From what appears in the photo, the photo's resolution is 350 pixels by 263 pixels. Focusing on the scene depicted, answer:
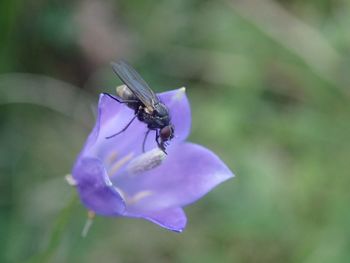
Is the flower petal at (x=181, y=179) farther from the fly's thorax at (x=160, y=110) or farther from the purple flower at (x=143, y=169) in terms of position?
the fly's thorax at (x=160, y=110)

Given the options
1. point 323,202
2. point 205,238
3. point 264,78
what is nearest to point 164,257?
point 205,238

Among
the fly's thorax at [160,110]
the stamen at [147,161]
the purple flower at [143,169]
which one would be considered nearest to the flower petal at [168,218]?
the purple flower at [143,169]

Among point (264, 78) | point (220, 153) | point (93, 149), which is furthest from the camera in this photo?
point (264, 78)

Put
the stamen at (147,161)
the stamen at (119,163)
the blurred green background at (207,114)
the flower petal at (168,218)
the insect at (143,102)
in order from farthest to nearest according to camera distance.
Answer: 1. the blurred green background at (207,114)
2. the stamen at (119,163)
3. the stamen at (147,161)
4. the insect at (143,102)
5. the flower petal at (168,218)

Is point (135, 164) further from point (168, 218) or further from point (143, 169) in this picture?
point (168, 218)

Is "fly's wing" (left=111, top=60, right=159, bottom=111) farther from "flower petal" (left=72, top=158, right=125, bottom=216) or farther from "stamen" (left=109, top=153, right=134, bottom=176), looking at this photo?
"stamen" (left=109, top=153, right=134, bottom=176)

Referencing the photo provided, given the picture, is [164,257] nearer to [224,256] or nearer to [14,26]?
[224,256]

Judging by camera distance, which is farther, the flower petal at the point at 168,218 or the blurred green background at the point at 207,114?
the blurred green background at the point at 207,114
